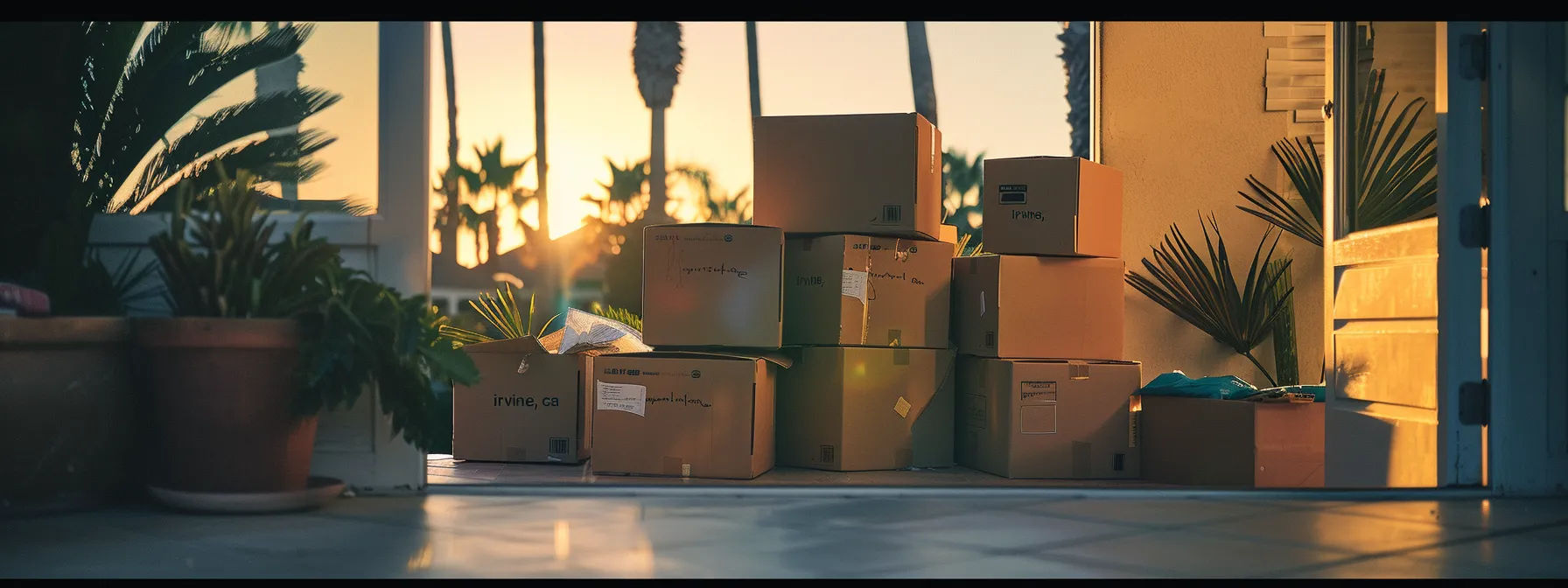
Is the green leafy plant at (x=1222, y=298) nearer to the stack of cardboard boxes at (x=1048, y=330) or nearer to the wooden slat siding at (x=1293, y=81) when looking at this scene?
the wooden slat siding at (x=1293, y=81)

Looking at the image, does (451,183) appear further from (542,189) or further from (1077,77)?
(1077,77)

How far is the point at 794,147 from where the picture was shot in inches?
148

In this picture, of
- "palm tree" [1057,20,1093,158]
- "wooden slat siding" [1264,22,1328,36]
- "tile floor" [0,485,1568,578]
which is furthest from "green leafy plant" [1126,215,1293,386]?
"palm tree" [1057,20,1093,158]

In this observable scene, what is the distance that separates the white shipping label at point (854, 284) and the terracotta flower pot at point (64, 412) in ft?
6.52

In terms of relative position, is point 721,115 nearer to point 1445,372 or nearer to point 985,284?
point 985,284

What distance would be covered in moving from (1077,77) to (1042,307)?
4952 mm

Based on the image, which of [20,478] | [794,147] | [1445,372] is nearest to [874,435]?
[794,147]

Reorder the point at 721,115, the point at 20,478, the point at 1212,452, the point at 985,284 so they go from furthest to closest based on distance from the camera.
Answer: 1. the point at 721,115
2. the point at 985,284
3. the point at 1212,452
4. the point at 20,478

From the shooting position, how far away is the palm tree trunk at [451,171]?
A: 19234 mm

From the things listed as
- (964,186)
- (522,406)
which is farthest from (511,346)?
(964,186)

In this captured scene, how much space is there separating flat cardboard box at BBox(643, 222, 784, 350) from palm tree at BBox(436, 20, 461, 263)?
1611 cm

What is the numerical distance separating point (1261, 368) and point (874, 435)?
227 centimetres

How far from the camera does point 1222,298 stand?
506cm

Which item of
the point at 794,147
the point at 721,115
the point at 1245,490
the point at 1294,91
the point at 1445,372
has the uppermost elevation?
the point at 721,115
